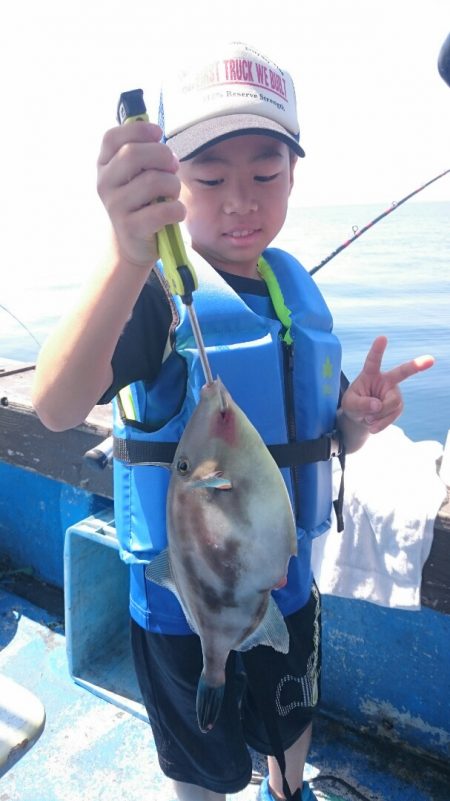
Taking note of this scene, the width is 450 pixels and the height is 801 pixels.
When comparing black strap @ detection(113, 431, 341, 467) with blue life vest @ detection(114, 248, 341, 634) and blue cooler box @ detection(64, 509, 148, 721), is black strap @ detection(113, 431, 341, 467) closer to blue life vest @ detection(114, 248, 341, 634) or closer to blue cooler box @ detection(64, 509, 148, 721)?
blue life vest @ detection(114, 248, 341, 634)

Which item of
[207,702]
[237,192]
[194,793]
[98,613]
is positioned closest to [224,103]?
[237,192]

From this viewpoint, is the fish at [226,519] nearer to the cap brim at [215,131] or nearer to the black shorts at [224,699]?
the black shorts at [224,699]

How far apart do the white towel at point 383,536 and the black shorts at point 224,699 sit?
50 cm

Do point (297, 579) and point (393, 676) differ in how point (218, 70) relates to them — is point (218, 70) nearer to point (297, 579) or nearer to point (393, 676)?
point (297, 579)

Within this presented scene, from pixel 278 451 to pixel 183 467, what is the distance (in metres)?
0.69

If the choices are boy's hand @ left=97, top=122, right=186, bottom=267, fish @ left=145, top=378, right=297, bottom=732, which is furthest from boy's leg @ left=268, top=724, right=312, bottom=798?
boy's hand @ left=97, top=122, right=186, bottom=267

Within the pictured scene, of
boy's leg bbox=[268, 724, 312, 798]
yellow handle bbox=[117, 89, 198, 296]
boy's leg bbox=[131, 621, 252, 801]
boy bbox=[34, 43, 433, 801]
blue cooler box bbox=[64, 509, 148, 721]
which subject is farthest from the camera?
blue cooler box bbox=[64, 509, 148, 721]

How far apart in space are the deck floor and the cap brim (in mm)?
2421

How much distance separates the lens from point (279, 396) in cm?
188

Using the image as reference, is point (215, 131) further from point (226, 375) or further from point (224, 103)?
point (226, 375)

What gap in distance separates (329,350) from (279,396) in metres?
0.32

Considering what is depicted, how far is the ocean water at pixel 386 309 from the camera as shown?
305 inches

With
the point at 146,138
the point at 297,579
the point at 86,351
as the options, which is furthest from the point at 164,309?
the point at 297,579

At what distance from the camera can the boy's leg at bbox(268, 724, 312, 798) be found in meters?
2.18
